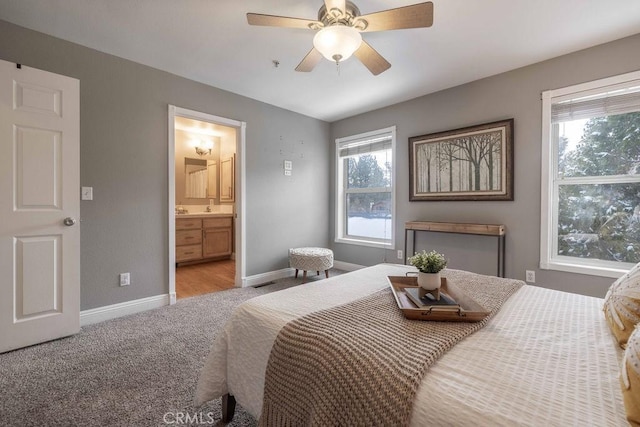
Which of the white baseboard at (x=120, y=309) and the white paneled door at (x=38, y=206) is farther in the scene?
the white baseboard at (x=120, y=309)

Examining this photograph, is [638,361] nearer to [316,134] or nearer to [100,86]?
[100,86]

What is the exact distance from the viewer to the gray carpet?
139cm

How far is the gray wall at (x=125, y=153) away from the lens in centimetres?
240

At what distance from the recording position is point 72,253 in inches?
87.7

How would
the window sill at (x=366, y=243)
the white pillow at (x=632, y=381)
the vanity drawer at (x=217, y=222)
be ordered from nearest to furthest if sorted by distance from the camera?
the white pillow at (x=632, y=381), the window sill at (x=366, y=243), the vanity drawer at (x=217, y=222)

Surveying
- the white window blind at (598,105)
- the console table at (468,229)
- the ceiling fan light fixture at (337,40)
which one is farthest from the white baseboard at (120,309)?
the white window blind at (598,105)

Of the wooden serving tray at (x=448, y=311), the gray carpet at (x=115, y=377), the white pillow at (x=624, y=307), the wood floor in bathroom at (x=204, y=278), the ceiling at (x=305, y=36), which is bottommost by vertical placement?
the gray carpet at (x=115, y=377)

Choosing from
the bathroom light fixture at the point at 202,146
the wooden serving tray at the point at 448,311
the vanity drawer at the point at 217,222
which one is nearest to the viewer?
the wooden serving tray at the point at 448,311

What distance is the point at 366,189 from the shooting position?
4262 mm

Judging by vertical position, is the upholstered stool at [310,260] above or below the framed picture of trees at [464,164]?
below

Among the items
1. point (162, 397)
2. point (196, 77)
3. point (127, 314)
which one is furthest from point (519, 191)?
point (127, 314)

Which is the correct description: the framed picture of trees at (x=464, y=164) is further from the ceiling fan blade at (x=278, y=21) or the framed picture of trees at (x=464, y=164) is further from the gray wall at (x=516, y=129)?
the ceiling fan blade at (x=278, y=21)

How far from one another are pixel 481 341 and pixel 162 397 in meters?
1.64

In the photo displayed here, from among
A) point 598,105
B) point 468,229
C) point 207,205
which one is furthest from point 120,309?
point 598,105
